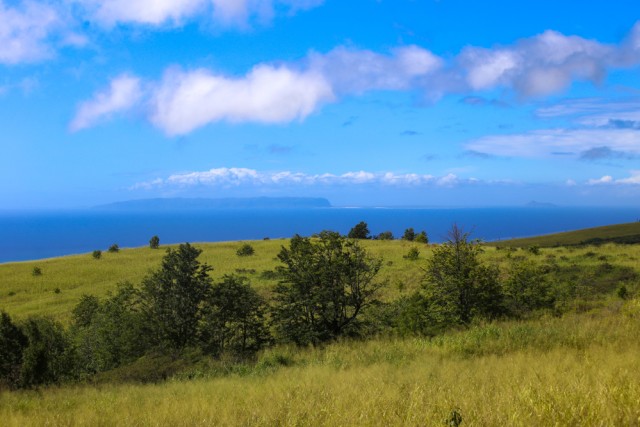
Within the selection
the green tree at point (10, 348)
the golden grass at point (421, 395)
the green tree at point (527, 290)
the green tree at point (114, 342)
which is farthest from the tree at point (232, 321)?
the green tree at point (527, 290)

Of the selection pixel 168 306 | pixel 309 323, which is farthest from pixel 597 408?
pixel 168 306

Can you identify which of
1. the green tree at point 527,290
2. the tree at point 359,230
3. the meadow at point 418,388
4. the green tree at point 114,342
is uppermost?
the tree at point 359,230

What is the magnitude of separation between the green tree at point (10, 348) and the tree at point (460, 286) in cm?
1555

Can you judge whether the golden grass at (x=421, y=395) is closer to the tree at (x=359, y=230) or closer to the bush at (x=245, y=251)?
the bush at (x=245, y=251)

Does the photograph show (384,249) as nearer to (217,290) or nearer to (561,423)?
(217,290)

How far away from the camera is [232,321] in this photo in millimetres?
19516

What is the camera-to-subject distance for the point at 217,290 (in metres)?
20.3

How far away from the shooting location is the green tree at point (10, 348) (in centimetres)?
1592

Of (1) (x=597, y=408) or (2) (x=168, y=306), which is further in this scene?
(2) (x=168, y=306)

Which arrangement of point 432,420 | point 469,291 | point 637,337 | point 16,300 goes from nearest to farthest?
point 432,420, point 637,337, point 469,291, point 16,300

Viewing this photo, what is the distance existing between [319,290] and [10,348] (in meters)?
12.4

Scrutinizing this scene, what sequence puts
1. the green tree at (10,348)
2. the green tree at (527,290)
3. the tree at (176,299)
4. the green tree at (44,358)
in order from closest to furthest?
the green tree at (44,358)
the green tree at (10,348)
the green tree at (527,290)
the tree at (176,299)

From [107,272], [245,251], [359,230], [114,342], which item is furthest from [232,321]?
[359,230]

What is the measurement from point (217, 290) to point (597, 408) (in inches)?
714
